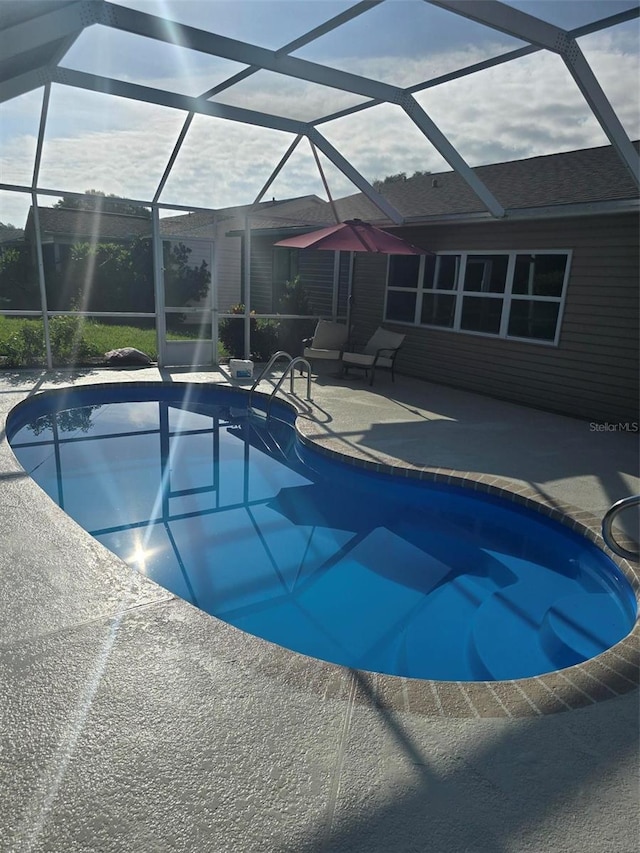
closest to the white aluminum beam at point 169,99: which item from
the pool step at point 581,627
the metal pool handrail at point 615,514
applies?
the metal pool handrail at point 615,514

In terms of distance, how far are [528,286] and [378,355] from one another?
2544 millimetres

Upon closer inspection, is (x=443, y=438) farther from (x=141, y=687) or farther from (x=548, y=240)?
(x=141, y=687)

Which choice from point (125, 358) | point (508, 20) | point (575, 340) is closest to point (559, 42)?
point (508, 20)

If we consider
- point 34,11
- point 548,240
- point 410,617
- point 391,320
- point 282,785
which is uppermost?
point 34,11

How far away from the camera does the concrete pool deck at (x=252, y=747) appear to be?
1797 mm

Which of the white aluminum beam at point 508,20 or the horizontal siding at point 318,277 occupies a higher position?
the white aluminum beam at point 508,20

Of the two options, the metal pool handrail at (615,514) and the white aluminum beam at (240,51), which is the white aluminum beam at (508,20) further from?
the metal pool handrail at (615,514)

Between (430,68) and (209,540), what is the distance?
5484mm

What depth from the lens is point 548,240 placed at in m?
7.70

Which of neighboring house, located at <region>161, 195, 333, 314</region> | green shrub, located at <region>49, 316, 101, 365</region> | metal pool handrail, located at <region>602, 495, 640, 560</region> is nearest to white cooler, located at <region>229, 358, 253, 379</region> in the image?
neighboring house, located at <region>161, 195, 333, 314</region>

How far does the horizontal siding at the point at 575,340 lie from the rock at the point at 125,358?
5348mm

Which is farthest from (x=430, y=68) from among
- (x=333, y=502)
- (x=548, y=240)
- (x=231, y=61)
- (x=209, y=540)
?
(x=209, y=540)

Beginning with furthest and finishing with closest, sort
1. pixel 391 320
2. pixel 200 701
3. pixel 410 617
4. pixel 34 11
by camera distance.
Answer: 1. pixel 391 320
2. pixel 34 11
3. pixel 410 617
4. pixel 200 701

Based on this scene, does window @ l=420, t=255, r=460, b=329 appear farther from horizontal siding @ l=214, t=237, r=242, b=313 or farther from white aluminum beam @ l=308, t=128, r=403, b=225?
horizontal siding @ l=214, t=237, r=242, b=313
